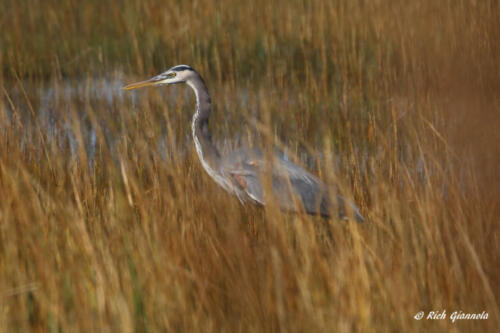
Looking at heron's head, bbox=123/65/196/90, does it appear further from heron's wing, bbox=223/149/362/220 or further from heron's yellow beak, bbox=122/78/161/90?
heron's wing, bbox=223/149/362/220

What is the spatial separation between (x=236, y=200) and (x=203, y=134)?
0.52 m

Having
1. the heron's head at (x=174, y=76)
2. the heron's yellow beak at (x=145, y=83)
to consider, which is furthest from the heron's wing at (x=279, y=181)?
the heron's yellow beak at (x=145, y=83)

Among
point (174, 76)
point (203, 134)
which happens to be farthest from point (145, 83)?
point (203, 134)

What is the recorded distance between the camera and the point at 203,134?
3.54 metres

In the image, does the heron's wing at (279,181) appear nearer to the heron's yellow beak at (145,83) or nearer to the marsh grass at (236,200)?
the marsh grass at (236,200)

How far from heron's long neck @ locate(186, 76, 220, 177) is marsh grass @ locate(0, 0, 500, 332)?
10 centimetres

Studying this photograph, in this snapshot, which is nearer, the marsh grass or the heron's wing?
the marsh grass

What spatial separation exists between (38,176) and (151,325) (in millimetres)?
1829

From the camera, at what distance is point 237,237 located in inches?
81.6

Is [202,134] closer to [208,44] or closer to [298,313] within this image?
[298,313]

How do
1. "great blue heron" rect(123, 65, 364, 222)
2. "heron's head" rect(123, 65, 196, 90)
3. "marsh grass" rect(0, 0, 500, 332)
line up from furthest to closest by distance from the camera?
"heron's head" rect(123, 65, 196, 90)
"great blue heron" rect(123, 65, 364, 222)
"marsh grass" rect(0, 0, 500, 332)

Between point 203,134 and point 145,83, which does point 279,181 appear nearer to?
point 203,134

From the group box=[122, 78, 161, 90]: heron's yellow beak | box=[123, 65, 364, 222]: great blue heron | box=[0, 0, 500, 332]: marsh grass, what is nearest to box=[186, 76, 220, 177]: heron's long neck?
box=[123, 65, 364, 222]: great blue heron

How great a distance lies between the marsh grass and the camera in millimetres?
1942
